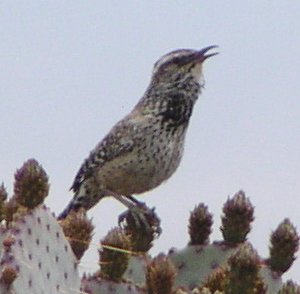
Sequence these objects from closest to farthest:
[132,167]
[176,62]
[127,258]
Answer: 1. [127,258]
2. [132,167]
3. [176,62]

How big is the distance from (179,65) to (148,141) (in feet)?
2.94

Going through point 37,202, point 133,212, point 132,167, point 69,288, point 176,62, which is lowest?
point 69,288

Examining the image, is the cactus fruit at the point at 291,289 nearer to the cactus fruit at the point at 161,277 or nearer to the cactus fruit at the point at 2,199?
the cactus fruit at the point at 161,277

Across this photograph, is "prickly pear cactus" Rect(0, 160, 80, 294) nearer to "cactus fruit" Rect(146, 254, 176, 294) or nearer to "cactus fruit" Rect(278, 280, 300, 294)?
"cactus fruit" Rect(146, 254, 176, 294)

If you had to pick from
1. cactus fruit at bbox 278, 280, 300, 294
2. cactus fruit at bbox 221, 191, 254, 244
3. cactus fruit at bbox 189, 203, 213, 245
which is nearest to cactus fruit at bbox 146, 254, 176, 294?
cactus fruit at bbox 278, 280, 300, 294

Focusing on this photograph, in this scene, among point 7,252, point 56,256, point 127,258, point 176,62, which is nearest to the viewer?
point 7,252

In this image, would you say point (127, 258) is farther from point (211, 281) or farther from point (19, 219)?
point (19, 219)

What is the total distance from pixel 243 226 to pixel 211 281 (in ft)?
1.88

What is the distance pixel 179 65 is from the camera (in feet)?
27.8

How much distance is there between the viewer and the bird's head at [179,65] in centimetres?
830

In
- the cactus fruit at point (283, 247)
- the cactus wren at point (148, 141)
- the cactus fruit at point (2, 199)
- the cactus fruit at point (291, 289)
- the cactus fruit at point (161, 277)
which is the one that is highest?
the cactus wren at point (148, 141)

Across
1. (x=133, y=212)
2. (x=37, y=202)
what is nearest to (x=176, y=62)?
(x=133, y=212)

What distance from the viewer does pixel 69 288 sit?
4.00 metres

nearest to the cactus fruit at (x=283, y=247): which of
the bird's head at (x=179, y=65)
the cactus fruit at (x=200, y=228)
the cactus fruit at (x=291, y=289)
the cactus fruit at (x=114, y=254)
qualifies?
the cactus fruit at (x=200, y=228)
